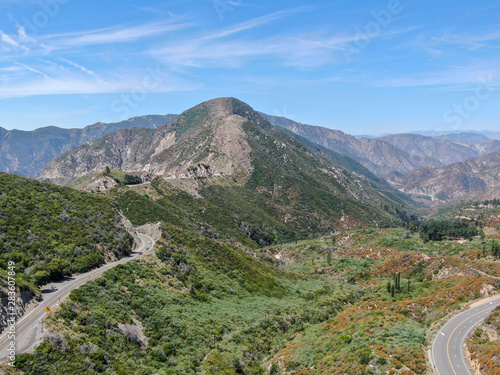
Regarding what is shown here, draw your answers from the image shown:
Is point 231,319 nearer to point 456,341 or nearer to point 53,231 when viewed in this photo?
point 53,231

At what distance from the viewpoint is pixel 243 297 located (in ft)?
196

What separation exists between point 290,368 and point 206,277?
88.7 ft

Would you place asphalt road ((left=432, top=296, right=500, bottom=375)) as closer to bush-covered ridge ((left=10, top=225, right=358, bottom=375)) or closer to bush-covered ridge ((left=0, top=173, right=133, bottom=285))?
bush-covered ridge ((left=10, top=225, right=358, bottom=375))

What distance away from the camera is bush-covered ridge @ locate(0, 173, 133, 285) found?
3656 cm

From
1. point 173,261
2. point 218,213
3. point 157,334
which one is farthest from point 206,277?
point 218,213

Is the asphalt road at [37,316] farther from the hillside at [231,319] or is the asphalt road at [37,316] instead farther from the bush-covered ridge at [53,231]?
the bush-covered ridge at [53,231]

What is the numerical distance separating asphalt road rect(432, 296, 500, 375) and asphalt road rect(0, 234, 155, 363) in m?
36.1

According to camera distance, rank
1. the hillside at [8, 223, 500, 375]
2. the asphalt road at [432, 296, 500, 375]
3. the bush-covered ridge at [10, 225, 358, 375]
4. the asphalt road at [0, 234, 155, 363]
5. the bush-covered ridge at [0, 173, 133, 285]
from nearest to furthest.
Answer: the asphalt road at [0, 234, 155, 363], the bush-covered ridge at [10, 225, 358, 375], the hillside at [8, 223, 500, 375], the asphalt road at [432, 296, 500, 375], the bush-covered ridge at [0, 173, 133, 285]

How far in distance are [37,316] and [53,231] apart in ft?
61.5

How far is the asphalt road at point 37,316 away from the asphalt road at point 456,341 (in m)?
36.1

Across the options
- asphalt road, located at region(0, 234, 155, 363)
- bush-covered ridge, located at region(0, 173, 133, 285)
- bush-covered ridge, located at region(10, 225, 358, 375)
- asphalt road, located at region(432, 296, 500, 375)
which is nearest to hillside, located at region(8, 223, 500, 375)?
bush-covered ridge, located at region(10, 225, 358, 375)

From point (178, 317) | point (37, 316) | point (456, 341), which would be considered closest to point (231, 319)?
point (178, 317)

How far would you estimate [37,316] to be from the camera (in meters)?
27.8

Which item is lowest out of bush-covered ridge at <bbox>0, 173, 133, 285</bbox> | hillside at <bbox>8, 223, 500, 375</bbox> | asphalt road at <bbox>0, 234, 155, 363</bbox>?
hillside at <bbox>8, 223, 500, 375</bbox>
